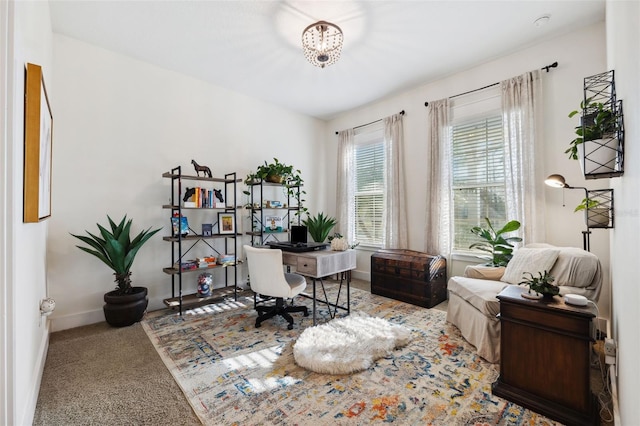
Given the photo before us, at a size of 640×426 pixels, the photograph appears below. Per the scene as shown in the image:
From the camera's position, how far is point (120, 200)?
123 inches

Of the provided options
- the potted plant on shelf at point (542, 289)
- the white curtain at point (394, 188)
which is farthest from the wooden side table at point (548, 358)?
the white curtain at point (394, 188)

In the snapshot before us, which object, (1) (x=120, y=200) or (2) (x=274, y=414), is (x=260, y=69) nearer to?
(1) (x=120, y=200)

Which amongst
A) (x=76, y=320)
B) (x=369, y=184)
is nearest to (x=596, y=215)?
(x=369, y=184)

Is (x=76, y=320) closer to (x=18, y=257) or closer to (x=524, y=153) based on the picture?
(x=18, y=257)

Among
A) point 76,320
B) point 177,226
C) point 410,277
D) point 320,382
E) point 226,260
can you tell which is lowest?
point 320,382

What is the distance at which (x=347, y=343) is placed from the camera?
7.70 feet

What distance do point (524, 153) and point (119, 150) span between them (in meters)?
4.66

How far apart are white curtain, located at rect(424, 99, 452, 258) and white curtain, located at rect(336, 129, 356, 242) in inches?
60.1

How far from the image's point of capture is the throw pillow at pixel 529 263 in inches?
95.6

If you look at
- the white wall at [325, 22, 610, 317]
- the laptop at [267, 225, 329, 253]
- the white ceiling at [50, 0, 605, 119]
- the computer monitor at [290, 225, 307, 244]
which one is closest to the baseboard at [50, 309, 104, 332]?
the laptop at [267, 225, 329, 253]

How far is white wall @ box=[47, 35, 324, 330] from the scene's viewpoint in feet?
9.18

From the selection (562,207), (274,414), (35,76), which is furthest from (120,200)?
(562,207)

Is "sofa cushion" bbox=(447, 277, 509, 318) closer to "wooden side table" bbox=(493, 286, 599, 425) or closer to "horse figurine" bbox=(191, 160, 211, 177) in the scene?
"wooden side table" bbox=(493, 286, 599, 425)

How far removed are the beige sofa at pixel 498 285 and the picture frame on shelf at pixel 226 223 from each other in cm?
285
